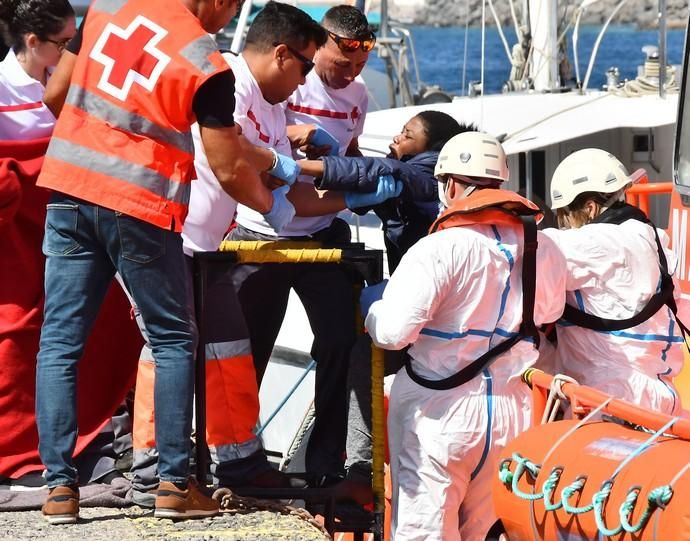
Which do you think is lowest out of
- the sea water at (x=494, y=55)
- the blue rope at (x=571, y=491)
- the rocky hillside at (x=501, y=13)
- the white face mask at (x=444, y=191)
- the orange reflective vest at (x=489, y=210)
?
the blue rope at (x=571, y=491)

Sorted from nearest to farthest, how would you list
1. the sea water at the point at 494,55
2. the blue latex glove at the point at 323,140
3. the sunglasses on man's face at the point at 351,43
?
1. the blue latex glove at the point at 323,140
2. the sunglasses on man's face at the point at 351,43
3. the sea water at the point at 494,55

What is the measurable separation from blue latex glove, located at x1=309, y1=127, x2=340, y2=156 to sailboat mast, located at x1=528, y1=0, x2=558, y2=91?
730 centimetres

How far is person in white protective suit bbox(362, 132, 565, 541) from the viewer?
195 inches

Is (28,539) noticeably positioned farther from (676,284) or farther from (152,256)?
(676,284)

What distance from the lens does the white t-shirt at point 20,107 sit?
5.29 metres

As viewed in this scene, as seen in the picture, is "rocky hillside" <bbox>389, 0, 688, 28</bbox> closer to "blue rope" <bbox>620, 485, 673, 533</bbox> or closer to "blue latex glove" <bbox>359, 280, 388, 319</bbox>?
"blue latex glove" <bbox>359, 280, 388, 319</bbox>

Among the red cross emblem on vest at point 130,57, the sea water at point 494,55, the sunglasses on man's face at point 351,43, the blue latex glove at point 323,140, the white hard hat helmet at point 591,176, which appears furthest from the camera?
the sea water at point 494,55

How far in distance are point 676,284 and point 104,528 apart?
2.39 metres

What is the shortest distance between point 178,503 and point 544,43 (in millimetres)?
8834

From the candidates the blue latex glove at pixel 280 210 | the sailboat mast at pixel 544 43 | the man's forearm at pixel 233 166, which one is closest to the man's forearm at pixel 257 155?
the man's forearm at pixel 233 166

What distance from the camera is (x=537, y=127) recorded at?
10719 mm

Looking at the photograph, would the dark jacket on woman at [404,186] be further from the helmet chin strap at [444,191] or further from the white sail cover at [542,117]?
the white sail cover at [542,117]

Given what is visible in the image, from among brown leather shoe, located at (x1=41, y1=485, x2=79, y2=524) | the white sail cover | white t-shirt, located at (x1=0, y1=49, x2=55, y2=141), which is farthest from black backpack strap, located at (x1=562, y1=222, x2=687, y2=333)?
the white sail cover

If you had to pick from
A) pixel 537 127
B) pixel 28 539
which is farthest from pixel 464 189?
pixel 537 127
